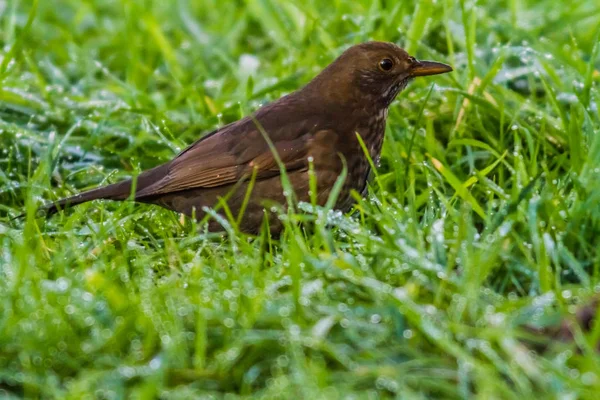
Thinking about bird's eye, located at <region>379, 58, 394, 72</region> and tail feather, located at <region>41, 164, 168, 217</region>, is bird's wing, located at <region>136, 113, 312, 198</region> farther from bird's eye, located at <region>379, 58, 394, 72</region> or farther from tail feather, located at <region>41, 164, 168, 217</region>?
bird's eye, located at <region>379, 58, 394, 72</region>

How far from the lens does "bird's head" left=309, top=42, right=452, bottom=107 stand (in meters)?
4.86

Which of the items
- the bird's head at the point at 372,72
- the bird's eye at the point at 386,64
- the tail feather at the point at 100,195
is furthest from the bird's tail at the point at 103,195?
the bird's eye at the point at 386,64

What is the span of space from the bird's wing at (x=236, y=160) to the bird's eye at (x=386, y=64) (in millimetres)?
516

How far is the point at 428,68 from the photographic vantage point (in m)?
4.91

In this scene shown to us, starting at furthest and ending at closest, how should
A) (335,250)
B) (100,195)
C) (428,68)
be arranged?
(428,68) → (100,195) → (335,250)

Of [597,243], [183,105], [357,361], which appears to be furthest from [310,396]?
[183,105]

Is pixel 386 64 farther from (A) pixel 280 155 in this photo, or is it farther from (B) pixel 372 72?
(A) pixel 280 155

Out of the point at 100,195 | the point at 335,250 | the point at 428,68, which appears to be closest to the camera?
the point at 335,250

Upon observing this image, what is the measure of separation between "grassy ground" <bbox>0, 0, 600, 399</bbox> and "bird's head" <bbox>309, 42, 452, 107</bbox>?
0.29 meters

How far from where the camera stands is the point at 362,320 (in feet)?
10.5

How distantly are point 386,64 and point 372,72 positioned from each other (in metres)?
0.07

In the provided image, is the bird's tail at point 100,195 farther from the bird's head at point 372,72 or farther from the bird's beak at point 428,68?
the bird's beak at point 428,68

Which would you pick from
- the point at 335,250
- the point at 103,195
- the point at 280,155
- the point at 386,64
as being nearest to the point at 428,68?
the point at 386,64

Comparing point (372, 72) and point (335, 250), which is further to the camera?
point (372, 72)
